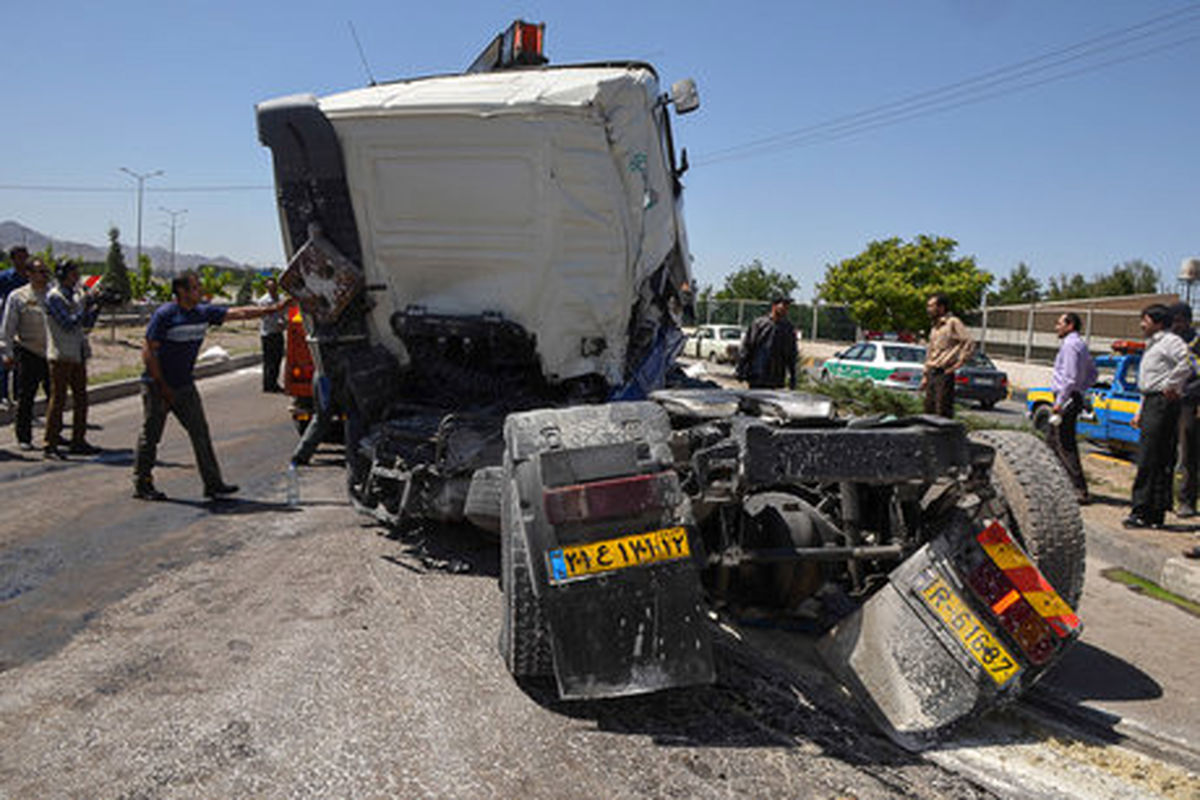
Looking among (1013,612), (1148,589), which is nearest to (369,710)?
(1013,612)

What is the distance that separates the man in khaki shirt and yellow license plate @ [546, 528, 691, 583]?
5.69 meters

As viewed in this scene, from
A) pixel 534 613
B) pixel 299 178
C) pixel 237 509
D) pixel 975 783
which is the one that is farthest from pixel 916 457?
pixel 237 509

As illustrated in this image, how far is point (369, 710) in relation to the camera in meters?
3.00

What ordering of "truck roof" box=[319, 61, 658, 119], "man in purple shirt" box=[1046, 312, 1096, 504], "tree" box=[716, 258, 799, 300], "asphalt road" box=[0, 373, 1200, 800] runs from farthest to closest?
"tree" box=[716, 258, 799, 300]
"man in purple shirt" box=[1046, 312, 1096, 504]
"truck roof" box=[319, 61, 658, 119]
"asphalt road" box=[0, 373, 1200, 800]

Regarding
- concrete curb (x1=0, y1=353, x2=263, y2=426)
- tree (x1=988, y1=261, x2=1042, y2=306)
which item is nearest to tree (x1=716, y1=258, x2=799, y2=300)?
tree (x1=988, y1=261, x2=1042, y2=306)

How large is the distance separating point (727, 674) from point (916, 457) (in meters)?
1.17

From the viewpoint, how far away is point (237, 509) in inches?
233

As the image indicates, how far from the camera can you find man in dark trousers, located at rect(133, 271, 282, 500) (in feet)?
19.4

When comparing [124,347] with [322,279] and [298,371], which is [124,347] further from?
[322,279]

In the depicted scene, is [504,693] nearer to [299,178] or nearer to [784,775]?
[784,775]

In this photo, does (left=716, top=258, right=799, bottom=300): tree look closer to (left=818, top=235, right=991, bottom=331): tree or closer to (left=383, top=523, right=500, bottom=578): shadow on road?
(left=818, top=235, right=991, bottom=331): tree

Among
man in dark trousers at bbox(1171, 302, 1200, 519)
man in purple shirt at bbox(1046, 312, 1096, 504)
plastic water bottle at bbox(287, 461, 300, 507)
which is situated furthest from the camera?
man in purple shirt at bbox(1046, 312, 1096, 504)

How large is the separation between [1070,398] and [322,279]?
5931mm

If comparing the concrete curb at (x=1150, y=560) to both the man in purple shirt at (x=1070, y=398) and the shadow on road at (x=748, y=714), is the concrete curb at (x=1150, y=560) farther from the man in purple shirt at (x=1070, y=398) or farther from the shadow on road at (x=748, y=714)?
the shadow on road at (x=748, y=714)
